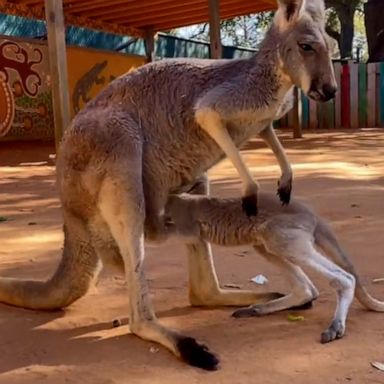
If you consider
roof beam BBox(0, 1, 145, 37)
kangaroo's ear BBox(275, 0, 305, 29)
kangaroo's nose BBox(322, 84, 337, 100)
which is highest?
roof beam BBox(0, 1, 145, 37)

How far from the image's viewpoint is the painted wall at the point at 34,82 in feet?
41.1

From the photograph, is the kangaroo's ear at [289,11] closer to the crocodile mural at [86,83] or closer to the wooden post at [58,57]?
the wooden post at [58,57]

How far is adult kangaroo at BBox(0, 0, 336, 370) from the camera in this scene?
3.00 metres

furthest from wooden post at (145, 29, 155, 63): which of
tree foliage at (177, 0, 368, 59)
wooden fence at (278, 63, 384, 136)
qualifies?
wooden fence at (278, 63, 384, 136)

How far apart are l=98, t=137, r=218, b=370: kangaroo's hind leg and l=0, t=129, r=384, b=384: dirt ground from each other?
0.34 ft

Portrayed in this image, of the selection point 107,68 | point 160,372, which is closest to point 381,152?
point 107,68

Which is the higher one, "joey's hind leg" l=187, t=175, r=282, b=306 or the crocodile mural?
the crocodile mural

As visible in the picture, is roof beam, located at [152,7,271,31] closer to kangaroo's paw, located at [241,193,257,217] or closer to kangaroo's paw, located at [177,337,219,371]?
kangaroo's paw, located at [241,193,257,217]

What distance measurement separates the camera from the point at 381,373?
249 centimetres

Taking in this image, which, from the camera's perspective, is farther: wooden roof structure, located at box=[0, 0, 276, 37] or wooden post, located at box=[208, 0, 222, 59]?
wooden roof structure, located at box=[0, 0, 276, 37]

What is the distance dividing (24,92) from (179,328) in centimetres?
1061

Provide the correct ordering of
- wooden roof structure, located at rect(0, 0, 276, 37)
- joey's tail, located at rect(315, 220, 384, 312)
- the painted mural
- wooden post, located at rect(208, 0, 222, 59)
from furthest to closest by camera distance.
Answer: wooden roof structure, located at rect(0, 0, 276, 37), the painted mural, wooden post, located at rect(208, 0, 222, 59), joey's tail, located at rect(315, 220, 384, 312)

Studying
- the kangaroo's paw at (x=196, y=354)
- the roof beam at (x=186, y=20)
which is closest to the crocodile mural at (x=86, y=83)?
the roof beam at (x=186, y=20)

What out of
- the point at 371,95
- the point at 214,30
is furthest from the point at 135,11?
the point at 371,95
